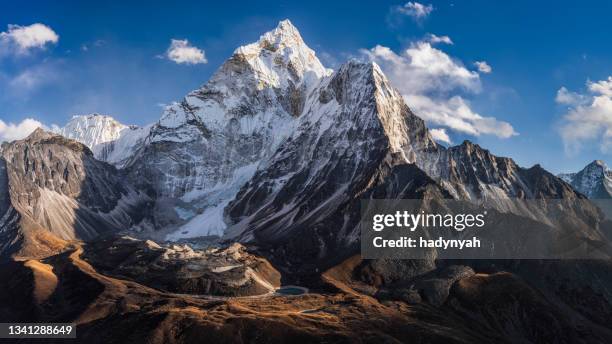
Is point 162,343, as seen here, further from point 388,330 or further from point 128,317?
point 388,330

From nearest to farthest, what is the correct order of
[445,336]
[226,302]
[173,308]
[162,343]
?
1. [162,343]
2. [445,336]
3. [173,308]
4. [226,302]

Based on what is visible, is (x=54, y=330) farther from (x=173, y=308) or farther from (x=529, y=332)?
(x=529, y=332)

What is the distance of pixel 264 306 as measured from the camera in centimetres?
19962

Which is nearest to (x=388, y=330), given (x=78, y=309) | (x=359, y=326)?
(x=359, y=326)

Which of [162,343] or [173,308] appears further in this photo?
[173,308]

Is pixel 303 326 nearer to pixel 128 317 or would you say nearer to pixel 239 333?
pixel 239 333

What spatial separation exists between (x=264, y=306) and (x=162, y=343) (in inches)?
1750

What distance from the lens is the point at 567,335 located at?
198 meters

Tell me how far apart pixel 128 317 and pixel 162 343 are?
2240 centimetres

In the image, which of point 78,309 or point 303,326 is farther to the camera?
point 78,309

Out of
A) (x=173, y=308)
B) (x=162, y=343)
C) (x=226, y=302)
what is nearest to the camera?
(x=162, y=343)

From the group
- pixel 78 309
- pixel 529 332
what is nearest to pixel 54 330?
pixel 78 309

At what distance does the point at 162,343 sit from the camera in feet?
528

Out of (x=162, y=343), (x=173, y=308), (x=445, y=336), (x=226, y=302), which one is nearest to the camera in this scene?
(x=162, y=343)
